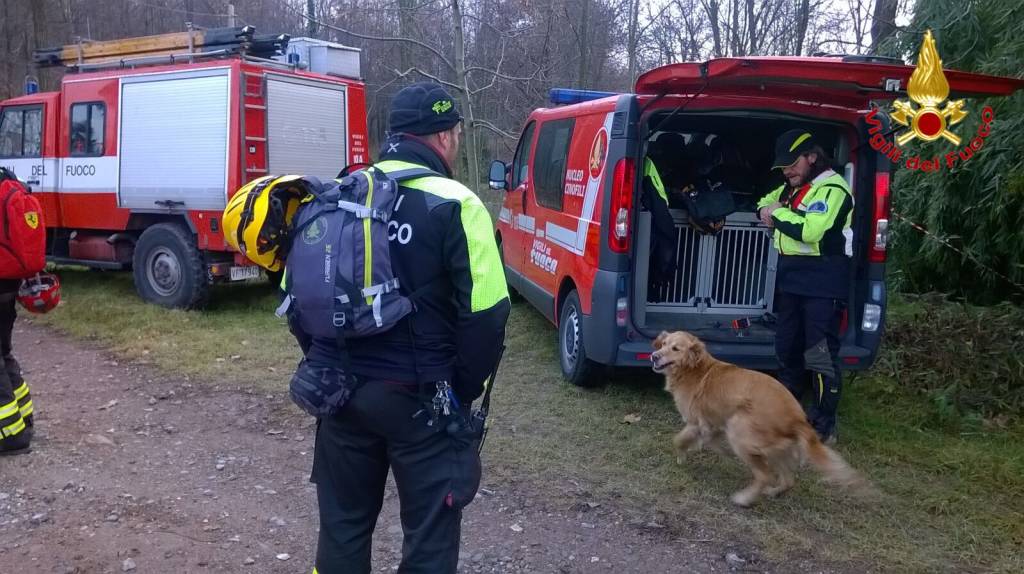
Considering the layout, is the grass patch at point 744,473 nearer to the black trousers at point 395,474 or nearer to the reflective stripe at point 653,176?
the reflective stripe at point 653,176

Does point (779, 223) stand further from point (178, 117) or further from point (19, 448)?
point (178, 117)

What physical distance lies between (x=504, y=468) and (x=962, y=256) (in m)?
5.60

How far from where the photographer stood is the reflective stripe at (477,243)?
7.32ft

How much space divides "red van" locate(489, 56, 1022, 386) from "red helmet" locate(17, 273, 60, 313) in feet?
11.0

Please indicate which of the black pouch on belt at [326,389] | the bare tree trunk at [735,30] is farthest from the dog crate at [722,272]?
the bare tree trunk at [735,30]

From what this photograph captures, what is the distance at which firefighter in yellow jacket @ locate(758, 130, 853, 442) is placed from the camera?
4.59m

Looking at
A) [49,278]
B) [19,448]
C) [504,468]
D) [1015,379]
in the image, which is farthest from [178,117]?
[1015,379]

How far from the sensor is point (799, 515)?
156 inches

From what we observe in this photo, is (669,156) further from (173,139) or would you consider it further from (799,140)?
(173,139)

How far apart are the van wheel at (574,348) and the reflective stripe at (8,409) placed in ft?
11.4

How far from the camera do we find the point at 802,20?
15141 millimetres

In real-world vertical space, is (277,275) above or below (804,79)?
below

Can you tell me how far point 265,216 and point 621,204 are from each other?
3.09 m

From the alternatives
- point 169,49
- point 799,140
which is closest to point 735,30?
point 169,49
